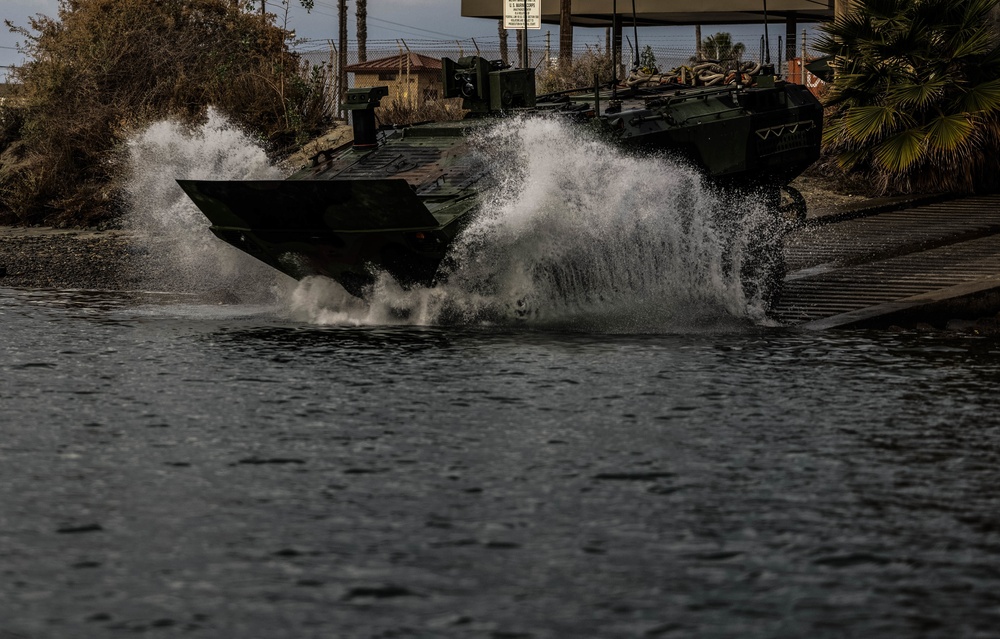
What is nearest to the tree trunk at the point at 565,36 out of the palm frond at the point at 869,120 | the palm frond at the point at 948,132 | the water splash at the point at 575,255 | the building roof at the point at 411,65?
the palm frond at the point at 869,120

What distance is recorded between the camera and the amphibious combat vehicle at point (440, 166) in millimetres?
11758

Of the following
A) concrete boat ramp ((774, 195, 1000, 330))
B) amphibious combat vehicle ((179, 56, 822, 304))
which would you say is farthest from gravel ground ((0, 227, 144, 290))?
concrete boat ramp ((774, 195, 1000, 330))

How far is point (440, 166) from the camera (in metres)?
12.9

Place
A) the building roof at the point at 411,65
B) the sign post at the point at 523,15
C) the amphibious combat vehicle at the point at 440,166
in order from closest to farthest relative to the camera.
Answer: the amphibious combat vehicle at the point at 440,166, the sign post at the point at 523,15, the building roof at the point at 411,65

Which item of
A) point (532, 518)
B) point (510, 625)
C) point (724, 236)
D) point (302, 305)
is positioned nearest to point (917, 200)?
point (724, 236)

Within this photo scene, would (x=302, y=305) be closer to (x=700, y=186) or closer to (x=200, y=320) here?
(x=200, y=320)

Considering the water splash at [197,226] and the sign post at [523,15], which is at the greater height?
the sign post at [523,15]

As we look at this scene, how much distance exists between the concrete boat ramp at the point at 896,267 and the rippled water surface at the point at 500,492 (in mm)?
1851

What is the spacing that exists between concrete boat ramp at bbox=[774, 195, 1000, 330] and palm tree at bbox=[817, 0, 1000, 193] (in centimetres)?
72

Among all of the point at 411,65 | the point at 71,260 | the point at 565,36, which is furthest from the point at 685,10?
the point at 71,260

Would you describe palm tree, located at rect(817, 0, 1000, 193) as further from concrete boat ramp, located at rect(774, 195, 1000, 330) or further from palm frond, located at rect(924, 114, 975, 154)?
concrete boat ramp, located at rect(774, 195, 1000, 330)

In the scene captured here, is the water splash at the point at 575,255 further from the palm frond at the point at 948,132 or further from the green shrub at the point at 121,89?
the green shrub at the point at 121,89

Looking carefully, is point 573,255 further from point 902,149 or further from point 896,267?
point 902,149

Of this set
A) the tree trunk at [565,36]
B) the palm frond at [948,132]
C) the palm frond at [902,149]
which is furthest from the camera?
the tree trunk at [565,36]
